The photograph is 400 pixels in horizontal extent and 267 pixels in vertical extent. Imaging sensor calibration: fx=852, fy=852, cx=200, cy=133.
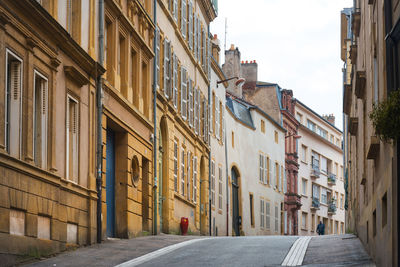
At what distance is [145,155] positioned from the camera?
A: 27.7 m

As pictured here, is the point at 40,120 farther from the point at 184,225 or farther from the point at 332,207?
the point at 332,207

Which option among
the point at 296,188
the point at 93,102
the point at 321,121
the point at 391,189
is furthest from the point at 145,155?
the point at 321,121

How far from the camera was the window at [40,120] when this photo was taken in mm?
17456

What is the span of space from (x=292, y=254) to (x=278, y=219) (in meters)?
45.5

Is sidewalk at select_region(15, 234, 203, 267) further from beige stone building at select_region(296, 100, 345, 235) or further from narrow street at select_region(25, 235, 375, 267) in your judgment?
beige stone building at select_region(296, 100, 345, 235)

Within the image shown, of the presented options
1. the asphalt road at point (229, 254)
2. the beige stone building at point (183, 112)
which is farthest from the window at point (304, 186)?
the asphalt road at point (229, 254)

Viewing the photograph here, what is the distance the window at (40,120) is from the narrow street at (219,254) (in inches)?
83.4

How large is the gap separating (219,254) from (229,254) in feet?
0.73

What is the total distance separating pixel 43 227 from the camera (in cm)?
1727

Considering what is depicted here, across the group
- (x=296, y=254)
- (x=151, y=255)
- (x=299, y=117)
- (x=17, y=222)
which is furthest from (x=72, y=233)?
(x=299, y=117)

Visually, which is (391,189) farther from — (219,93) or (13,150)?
(219,93)

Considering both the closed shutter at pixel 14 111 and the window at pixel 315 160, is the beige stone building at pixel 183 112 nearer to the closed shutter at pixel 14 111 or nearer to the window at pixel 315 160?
the closed shutter at pixel 14 111

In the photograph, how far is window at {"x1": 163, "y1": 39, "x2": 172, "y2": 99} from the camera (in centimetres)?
3153

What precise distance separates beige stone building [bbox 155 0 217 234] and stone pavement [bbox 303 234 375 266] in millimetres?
9950
